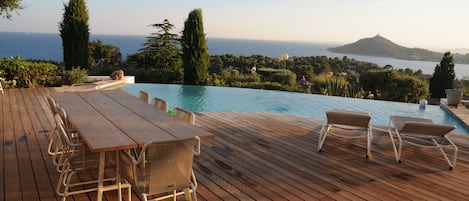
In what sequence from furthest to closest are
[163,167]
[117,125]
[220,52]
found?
1. [220,52]
2. [117,125]
3. [163,167]

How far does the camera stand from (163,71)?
13852 millimetres

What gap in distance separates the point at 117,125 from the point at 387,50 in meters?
38.5

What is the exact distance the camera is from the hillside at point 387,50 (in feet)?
103

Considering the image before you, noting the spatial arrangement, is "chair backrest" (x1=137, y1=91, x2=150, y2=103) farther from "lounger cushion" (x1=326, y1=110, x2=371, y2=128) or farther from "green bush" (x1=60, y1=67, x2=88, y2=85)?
"green bush" (x1=60, y1=67, x2=88, y2=85)

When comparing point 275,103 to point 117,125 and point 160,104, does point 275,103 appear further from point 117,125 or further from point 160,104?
point 117,125

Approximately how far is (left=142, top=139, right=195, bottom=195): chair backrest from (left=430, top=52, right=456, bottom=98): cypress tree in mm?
13299

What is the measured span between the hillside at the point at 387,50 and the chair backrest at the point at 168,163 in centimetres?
3186

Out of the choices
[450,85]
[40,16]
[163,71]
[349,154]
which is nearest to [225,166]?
[349,154]

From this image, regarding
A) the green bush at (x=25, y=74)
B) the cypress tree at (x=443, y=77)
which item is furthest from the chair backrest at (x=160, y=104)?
the cypress tree at (x=443, y=77)

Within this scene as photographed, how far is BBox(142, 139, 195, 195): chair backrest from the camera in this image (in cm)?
210

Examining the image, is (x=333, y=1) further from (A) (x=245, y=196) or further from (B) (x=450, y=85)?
(A) (x=245, y=196)

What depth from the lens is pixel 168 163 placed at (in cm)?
215

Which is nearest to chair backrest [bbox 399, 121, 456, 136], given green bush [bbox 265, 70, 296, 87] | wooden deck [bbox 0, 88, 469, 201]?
wooden deck [bbox 0, 88, 469, 201]

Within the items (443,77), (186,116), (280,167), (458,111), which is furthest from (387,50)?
(186,116)
